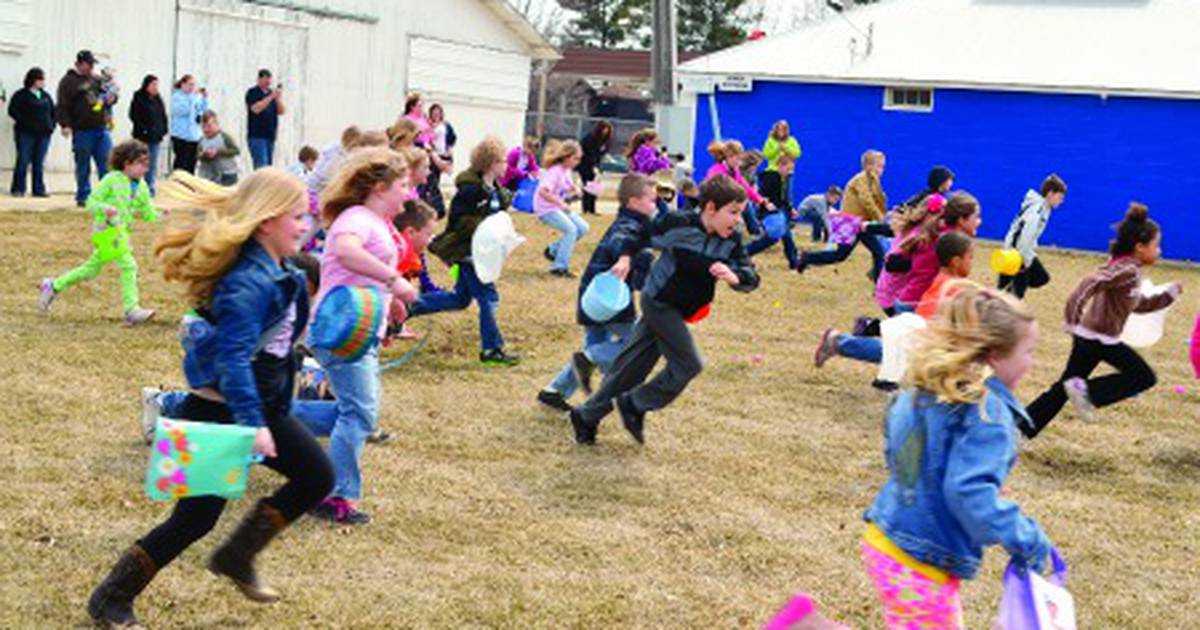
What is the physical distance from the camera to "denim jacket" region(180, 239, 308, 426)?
16.2ft

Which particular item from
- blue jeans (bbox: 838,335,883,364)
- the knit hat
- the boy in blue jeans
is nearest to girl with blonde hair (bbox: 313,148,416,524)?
the boy in blue jeans

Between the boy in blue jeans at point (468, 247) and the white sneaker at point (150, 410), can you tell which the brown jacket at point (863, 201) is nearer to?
the boy in blue jeans at point (468, 247)

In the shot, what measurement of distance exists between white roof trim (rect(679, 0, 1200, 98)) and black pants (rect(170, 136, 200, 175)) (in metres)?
11.0

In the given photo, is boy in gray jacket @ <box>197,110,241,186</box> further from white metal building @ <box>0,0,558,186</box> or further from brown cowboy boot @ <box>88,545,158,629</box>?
brown cowboy boot @ <box>88,545,158,629</box>

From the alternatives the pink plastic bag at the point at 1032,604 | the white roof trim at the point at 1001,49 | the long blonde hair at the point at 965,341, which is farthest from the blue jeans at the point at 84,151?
the pink plastic bag at the point at 1032,604

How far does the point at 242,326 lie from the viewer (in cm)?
495

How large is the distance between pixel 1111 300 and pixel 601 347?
10.4 feet

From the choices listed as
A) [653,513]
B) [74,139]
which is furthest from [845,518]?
[74,139]

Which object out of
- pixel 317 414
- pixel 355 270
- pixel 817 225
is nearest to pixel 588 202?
pixel 817 225

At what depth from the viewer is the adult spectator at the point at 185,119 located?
2170 centimetres

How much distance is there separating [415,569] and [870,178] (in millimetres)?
12115

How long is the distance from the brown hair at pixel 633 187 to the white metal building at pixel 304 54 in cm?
1357

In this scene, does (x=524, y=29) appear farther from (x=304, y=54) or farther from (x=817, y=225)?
(x=817, y=225)

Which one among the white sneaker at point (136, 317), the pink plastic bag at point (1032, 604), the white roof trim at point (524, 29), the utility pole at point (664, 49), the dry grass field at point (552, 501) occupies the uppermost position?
the white roof trim at point (524, 29)
